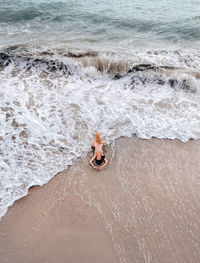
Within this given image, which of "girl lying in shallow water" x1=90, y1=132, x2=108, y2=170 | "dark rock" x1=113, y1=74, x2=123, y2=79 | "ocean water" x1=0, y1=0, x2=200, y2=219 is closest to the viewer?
"girl lying in shallow water" x1=90, y1=132, x2=108, y2=170

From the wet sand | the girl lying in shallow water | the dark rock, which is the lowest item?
the wet sand

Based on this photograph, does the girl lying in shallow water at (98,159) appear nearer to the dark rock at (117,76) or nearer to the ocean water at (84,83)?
the ocean water at (84,83)

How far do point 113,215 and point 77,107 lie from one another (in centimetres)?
366

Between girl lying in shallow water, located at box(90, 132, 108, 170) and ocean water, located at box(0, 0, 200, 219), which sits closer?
girl lying in shallow water, located at box(90, 132, 108, 170)

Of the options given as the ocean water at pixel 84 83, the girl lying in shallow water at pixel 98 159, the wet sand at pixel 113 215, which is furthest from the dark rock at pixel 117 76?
the wet sand at pixel 113 215

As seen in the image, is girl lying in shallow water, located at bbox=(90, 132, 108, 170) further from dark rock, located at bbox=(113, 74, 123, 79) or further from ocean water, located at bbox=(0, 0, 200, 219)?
dark rock, located at bbox=(113, 74, 123, 79)

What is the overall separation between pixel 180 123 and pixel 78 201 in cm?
388

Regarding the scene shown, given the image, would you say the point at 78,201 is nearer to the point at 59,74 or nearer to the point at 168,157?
the point at 168,157

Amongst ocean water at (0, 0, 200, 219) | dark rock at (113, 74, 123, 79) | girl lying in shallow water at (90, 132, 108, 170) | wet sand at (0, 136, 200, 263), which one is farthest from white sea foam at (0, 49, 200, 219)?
wet sand at (0, 136, 200, 263)

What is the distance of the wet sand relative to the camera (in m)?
3.22

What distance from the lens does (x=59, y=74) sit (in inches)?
310

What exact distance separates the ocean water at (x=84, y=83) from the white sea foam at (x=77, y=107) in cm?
3

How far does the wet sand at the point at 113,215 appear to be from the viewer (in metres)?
3.22

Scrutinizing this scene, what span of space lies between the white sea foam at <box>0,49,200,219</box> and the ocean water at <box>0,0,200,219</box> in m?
0.03
